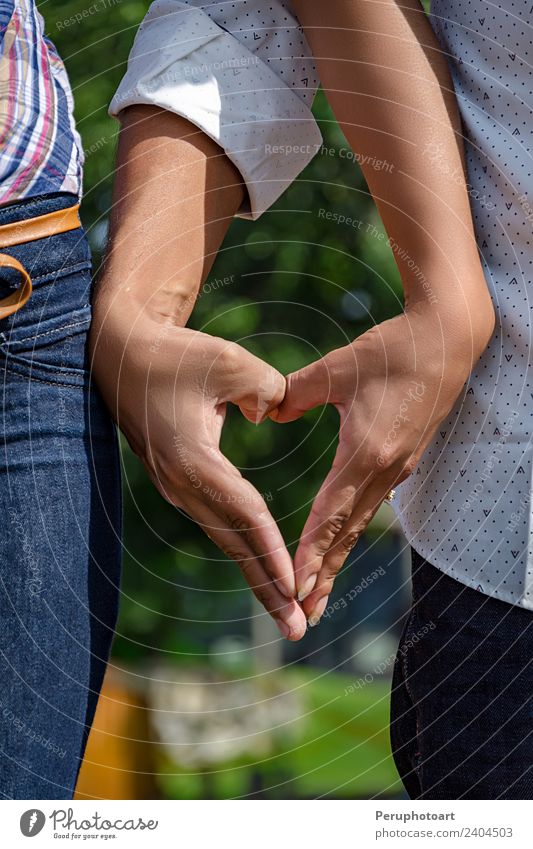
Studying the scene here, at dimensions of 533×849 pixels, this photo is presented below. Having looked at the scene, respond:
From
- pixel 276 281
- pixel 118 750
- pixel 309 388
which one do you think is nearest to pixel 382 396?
pixel 309 388

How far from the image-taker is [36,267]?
555mm

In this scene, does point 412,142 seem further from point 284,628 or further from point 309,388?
point 284,628

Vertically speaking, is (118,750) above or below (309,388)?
below

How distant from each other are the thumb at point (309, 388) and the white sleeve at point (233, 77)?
0.42 ft

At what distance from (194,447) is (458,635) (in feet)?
0.63

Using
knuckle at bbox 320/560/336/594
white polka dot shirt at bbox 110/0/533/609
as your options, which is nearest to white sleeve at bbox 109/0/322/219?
white polka dot shirt at bbox 110/0/533/609

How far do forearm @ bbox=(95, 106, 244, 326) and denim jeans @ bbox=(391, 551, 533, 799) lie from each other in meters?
0.23

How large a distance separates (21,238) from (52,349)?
63mm

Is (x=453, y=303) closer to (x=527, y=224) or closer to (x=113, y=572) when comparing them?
(x=527, y=224)

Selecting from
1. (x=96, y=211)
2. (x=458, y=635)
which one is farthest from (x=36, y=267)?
(x=96, y=211)

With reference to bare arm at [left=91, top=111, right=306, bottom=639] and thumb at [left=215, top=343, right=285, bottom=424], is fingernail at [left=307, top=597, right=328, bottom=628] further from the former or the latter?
thumb at [left=215, top=343, right=285, bottom=424]

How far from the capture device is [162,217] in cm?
58

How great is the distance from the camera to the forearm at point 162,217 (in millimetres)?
575

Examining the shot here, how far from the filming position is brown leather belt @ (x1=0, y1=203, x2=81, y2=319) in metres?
0.54
